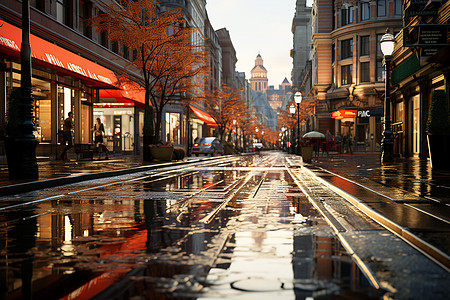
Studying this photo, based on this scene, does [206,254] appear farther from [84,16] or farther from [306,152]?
[84,16]

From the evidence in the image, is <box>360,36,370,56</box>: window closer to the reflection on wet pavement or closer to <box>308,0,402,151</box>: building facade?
<box>308,0,402,151</box>: building facade

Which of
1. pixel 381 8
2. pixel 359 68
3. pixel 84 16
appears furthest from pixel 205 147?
pixel 381 8

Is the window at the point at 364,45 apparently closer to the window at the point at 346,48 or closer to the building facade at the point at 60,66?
the window at the point at 346,48

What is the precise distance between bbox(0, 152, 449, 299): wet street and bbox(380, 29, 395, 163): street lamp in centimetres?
1300

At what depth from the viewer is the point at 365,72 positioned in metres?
61.9

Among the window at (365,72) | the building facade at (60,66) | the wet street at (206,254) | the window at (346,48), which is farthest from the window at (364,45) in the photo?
the wet street at (206,254)

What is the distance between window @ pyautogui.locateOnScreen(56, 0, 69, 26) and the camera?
28.0 m

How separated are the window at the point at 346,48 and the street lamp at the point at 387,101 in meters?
43.1

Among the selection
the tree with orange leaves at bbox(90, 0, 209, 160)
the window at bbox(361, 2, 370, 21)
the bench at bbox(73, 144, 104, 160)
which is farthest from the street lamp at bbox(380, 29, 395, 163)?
the window at bbox(361, 2, 370, 21)

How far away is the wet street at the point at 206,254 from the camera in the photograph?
12.1 feet

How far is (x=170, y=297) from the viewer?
11.5ft

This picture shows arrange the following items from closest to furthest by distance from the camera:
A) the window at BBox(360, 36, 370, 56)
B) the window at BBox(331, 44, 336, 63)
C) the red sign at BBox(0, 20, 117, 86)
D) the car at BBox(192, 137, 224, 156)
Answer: the red sign at BBox(0, 20, 117, 86), the car at BBox(192, 137, 224, 156), the window at BBox(360, 36, 370, 56), the window at BBox(331, 44, 336, 63)

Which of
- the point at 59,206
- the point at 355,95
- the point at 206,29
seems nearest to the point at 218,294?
the point at 59,206

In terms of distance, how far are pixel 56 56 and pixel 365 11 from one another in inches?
1816
